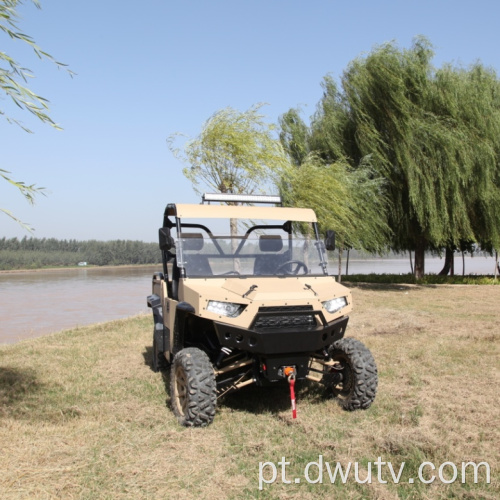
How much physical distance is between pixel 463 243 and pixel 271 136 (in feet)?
54.4

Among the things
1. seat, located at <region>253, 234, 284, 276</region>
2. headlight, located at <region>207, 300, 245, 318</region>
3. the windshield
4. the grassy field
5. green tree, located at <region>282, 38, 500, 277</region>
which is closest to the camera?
the grassy field

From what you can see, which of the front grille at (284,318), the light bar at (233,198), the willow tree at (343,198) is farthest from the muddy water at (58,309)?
the front grille at (284,318)

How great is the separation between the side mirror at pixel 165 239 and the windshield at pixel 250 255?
4.0 inches

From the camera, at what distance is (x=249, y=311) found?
4898 millimetres

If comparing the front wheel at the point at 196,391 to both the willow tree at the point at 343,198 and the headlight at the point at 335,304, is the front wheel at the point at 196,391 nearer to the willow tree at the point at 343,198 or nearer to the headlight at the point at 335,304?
the headlight at the point at 335,304

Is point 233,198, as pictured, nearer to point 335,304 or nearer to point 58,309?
point 335,304

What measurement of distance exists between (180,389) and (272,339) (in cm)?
119

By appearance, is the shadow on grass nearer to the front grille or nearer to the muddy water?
the front grille

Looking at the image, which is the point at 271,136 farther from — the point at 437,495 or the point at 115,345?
the point at 437,495

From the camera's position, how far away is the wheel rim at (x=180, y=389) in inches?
206

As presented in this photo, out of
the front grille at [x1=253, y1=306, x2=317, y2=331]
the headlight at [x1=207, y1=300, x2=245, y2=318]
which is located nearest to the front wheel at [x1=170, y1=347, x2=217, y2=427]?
the headlight at [x1=207, y1=300, x2=245, y2=318]

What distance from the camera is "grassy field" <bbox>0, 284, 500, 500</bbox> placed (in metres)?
3.77

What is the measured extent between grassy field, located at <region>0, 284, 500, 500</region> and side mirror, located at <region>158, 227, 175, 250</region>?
66.3 inches

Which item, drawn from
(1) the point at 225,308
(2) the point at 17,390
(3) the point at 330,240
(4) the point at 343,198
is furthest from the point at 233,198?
(4) the point at 343,198
